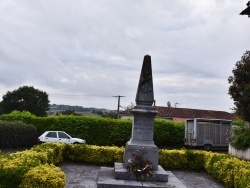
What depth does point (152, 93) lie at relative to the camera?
434 inches

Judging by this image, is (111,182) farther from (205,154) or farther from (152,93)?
(205,154)

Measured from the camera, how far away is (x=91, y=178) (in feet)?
38.6

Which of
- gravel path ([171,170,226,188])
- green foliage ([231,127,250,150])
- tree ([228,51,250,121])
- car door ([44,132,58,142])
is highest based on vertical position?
tree ([228,51,250,121])

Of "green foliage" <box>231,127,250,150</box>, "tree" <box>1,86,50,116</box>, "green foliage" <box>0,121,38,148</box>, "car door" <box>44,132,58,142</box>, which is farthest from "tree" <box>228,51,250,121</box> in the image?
"tree" <box>1,86,50,116</box>

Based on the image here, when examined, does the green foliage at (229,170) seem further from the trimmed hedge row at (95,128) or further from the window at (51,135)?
the trimmed hedge row at (95,128)

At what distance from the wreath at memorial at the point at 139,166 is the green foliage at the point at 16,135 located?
1599cm

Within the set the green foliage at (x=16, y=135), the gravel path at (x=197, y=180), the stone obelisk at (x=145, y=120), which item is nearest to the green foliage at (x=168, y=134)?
the green foliage at (x=16, y=135)

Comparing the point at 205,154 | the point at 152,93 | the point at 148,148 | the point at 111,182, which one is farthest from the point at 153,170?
the point at 205,154

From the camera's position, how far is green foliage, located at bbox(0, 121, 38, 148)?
24003 mm

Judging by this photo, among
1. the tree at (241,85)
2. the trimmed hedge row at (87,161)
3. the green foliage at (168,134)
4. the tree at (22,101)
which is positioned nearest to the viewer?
the trimmed hedge row at (87,161)

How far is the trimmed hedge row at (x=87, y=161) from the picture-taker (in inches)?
271

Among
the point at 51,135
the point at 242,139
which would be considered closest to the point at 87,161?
the point at 242,139

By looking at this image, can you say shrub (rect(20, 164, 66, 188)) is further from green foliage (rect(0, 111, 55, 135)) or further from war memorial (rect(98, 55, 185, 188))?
green foliage (rect(0, 111, 55, 135))

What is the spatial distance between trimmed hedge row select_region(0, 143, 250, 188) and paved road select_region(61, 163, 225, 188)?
39cm
